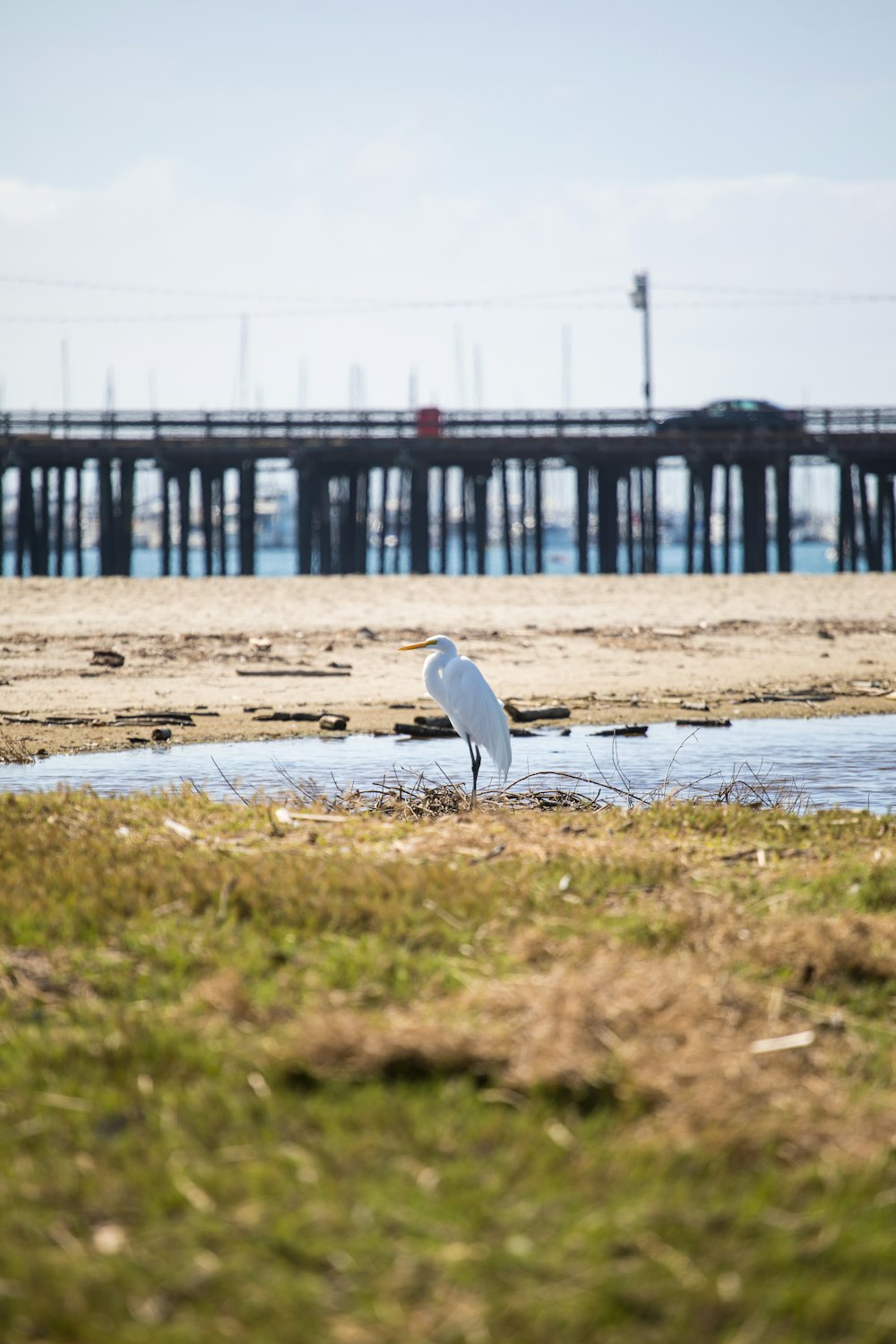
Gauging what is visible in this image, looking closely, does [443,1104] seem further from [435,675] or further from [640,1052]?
[435,675]

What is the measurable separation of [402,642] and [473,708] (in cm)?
869

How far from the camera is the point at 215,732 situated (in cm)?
1211

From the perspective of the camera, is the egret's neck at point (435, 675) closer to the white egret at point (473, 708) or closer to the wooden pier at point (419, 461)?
the white egret at point (473, 708)

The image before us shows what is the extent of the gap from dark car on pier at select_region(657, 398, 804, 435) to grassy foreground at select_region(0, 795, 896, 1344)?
36395mm

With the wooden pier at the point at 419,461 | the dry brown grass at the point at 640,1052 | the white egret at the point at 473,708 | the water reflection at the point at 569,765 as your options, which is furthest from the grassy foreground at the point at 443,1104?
the wooden pier at the point at 419,461

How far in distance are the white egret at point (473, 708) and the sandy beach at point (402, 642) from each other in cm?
230

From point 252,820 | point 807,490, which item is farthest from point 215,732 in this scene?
point 807,490

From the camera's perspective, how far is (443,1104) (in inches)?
135

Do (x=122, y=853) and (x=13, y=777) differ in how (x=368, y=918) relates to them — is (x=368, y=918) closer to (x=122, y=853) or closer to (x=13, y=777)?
(x=122, y=853)

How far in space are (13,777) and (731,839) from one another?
5518mm

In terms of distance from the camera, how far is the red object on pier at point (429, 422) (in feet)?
126

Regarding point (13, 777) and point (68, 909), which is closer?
point (68, 909)

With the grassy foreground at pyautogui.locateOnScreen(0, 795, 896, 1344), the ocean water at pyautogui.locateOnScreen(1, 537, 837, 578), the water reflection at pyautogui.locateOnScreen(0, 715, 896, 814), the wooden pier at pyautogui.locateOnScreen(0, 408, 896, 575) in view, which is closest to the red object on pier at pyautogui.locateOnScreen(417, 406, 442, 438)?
the wooden pier at pyautogui.locateOnScreen(0, 408, 896, 575)

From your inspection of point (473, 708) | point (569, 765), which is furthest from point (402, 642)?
point (473, 708)
